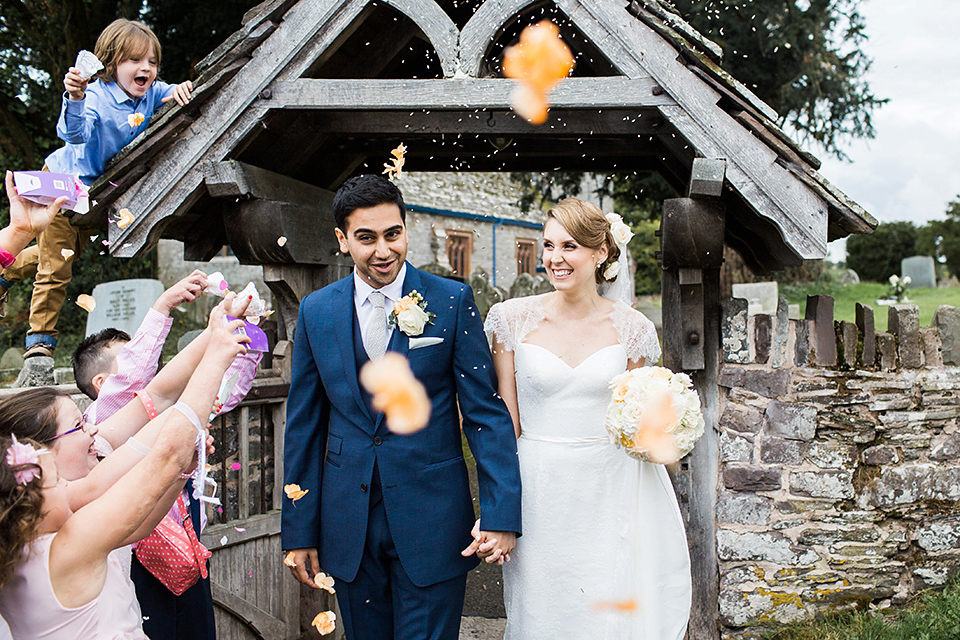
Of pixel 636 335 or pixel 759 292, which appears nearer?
pixel 636 335

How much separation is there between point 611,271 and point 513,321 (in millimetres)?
618

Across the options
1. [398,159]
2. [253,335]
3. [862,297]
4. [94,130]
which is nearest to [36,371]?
[94,130]

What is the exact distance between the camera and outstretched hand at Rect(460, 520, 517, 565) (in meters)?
2.78

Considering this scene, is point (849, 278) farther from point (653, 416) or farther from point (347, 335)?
point (347, 335)

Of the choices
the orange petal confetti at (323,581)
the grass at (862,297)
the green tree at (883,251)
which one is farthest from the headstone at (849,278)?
the orange petal confetti at (323,581)

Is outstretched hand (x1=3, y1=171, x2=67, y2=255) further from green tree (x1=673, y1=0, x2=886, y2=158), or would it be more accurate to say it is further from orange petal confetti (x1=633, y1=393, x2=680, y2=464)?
green tree (x1=673, y1=0, x2=886, y2=158)

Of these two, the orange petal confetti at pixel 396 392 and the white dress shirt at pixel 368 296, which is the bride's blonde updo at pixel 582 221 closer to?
the white dress shirt at pixel 368 296

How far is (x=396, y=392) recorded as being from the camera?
9.02 ft

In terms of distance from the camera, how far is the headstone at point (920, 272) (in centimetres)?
2167

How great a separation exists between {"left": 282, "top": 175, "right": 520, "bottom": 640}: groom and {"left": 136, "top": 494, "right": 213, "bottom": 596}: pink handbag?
350 mm

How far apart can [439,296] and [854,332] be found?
257cm

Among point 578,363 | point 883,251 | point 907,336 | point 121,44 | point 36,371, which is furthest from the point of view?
point 883,251

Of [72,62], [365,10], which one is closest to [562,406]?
[365,10]

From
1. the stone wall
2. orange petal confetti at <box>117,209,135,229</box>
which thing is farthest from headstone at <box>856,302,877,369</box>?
orange petal confetti at <box>117,209,135,229</box>
